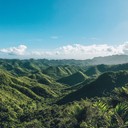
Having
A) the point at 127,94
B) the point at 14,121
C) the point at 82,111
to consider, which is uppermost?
the point at 127,94

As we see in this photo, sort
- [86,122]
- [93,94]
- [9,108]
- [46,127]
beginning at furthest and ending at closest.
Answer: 1. [93,94]
2. [9,108]
3. [46,127]
4. [86,122]

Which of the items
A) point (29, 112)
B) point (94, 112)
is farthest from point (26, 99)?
point (94, 112)

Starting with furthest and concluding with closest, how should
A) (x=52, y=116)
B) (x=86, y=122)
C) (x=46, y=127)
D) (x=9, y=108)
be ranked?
(x=9, y=108) < (x=52, y=116) < (x=46, y=127) < (x=86, y=122)

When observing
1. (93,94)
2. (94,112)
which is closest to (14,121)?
(93,94)

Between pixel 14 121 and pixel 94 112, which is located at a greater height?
pixel 94 112

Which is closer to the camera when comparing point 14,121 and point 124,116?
point 124,116

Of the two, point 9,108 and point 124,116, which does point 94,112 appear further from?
point 9,108

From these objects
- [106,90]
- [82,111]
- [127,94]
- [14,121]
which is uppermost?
[127,94]

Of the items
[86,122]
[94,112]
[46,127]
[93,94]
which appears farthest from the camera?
[93,94]

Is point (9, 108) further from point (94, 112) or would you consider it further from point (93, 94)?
point (94, 112)
